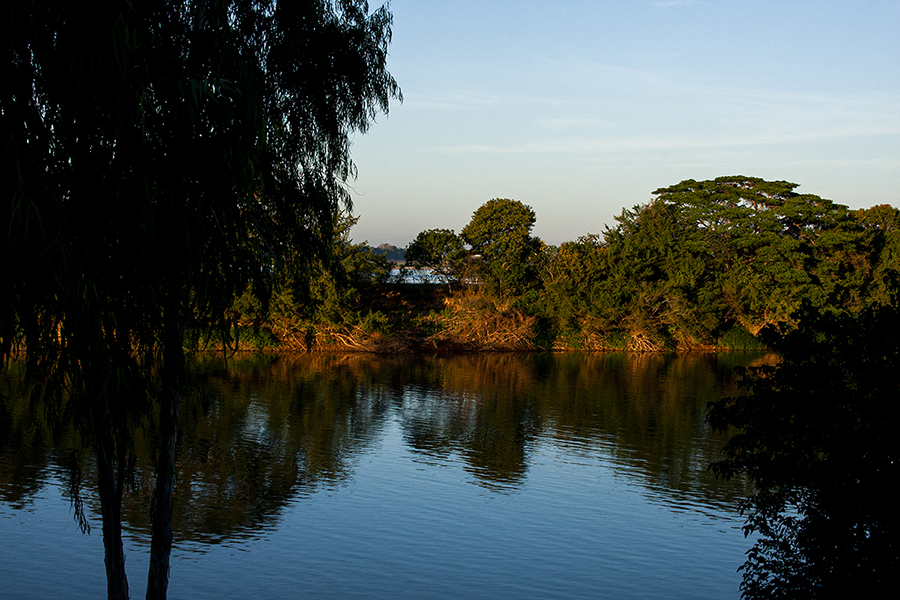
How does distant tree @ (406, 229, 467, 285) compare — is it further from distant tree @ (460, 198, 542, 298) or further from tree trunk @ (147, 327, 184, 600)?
tree trunk @ (147, 327, 184, 600)

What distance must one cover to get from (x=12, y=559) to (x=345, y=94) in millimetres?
8086

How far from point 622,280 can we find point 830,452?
121 feet

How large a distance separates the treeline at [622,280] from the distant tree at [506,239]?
0.28 feet

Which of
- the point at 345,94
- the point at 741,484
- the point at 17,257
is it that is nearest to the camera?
the point at 17,257

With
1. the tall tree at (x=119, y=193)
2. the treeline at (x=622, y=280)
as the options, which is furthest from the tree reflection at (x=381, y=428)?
the treeline at (x=622, y=280)

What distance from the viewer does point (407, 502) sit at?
15344 mm

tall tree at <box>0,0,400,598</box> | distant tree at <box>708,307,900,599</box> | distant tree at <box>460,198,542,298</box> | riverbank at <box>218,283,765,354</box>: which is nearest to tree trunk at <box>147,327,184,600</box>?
tall tree at <box>0,0,400,598</box>

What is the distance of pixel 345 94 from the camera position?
9117mm

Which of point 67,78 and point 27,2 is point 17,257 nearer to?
point 67,78

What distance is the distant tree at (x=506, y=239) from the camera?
4559 cm

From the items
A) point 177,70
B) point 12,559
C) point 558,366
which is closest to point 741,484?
point 12,559

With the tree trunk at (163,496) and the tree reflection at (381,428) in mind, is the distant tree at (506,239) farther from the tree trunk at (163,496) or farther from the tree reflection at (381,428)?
the tree trunk at (163,496)

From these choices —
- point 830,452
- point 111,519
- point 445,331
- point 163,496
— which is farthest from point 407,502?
point 445,331

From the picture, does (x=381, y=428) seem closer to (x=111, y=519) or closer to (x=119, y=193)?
(x=111, y=519)
